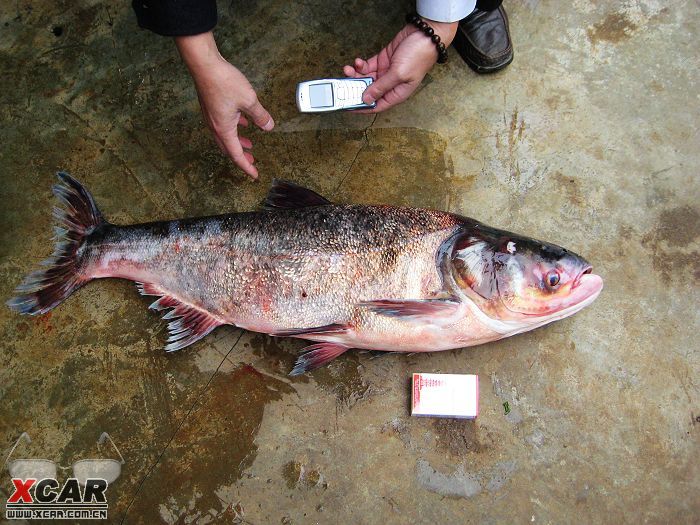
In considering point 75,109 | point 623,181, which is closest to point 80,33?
point 75,109

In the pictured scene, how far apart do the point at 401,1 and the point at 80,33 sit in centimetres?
252

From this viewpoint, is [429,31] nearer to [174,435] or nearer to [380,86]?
[380,86]

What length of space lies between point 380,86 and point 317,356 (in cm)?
178

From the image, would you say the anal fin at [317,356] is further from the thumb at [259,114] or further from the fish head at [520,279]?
the thumb at [259,114]

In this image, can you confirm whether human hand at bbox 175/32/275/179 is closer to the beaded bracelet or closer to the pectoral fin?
the beaded bracelet

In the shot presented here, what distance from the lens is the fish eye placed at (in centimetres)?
306

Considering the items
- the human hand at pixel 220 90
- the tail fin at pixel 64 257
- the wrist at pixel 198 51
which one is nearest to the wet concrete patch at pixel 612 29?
the human hand at pixel 220 90

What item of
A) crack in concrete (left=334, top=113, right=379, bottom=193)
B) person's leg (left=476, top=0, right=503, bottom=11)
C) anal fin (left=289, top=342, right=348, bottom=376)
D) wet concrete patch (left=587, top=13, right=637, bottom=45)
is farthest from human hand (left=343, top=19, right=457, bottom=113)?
anal fin (left=289, top=342, right=348, bottom=376)

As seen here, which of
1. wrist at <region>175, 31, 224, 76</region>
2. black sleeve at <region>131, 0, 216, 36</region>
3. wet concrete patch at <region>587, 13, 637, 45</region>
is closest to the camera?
black sleeve at <region>131, 0, 216, 36</region>

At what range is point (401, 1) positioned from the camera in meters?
4.06

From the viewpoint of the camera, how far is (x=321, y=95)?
3.64m

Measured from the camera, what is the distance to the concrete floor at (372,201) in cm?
346

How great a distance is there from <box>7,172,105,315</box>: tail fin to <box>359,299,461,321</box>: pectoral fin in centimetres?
199

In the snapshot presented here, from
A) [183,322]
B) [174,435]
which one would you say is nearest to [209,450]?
[174,435]
